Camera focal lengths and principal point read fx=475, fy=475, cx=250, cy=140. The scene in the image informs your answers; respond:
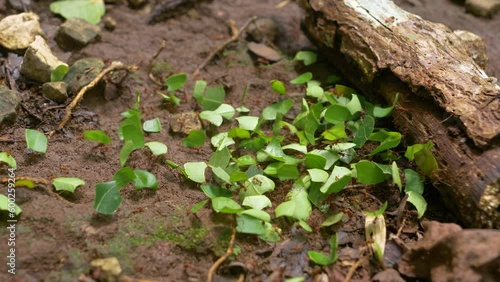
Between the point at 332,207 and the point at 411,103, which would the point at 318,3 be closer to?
the point at 411,103

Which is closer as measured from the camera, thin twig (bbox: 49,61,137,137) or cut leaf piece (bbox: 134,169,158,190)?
cut leaf piece (bbox: 134,169,158,190)

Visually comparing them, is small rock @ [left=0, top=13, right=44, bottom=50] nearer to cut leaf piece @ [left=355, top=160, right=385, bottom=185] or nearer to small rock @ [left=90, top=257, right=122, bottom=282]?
small rock @ [left=90, top=257, right=122, bottom=282]

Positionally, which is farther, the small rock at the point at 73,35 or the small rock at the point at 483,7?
the small rock at the point at 483,7

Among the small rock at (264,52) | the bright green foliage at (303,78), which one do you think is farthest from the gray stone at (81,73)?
the bright green foliage at (303,78)

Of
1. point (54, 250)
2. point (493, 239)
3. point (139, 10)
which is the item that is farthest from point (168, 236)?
point (139, 10)

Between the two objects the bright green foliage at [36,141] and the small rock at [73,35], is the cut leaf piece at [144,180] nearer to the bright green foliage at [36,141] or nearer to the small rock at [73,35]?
the bright green foliage at [36,141]

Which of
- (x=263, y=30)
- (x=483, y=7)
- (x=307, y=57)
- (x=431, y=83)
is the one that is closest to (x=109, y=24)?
(x=263, y=30)

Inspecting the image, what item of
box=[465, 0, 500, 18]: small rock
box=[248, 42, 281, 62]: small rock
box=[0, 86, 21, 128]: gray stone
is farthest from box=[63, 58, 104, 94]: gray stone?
box=[465, 0, 500, 18]: small rock
